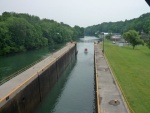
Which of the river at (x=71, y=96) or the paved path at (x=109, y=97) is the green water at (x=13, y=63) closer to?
the river at (x=71, y=96)

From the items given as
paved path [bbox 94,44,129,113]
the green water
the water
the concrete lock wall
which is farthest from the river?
paved path [bbox 94,44,129,113]

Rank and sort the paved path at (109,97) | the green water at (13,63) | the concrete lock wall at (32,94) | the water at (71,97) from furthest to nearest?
the green water at (13,63) → the water at (71,97) → the concrete lock wall at (32,94) → the paved path at (109,97)

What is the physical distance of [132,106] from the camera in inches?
783

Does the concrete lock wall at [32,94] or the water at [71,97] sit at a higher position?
the concrete lock wall at [32,94]

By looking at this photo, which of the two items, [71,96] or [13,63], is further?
[13,63]

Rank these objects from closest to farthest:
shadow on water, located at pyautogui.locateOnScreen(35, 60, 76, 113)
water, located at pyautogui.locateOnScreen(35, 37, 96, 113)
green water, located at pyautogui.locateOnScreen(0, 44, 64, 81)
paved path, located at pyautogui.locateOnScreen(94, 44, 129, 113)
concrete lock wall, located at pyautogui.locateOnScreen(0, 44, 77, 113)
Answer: paved path, located at pyautogui.locateOnScreen(94, 44, 129, 113) < concrete lock wall, located at pyautogui.locateOnScreen(0, 44, 77, 113) < water, located at pyautogui.locateOnScreen(35, 37, 96, 113) < shadow on water, located at pyautogui.locateOnScreen(35, 60, 76, 113) < green water, located at pyautogui.locateOnScreen(0, 44, 64, 81)

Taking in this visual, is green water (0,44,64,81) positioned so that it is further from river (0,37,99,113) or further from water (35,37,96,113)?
water (35,37,96,113)

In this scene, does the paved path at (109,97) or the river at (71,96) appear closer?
the paved path at (109,97)

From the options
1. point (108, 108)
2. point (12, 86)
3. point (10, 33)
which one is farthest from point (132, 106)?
point (10, 33)

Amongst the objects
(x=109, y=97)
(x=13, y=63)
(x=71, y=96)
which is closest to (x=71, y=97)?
(x=71, y=96)

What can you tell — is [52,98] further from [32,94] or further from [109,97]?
[109,97]

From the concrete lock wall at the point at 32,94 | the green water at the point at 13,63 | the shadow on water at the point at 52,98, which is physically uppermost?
the concrete lock wall at the point at 32,94

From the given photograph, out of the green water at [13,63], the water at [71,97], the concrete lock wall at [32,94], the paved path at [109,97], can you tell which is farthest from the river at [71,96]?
the paved path at [109,97]

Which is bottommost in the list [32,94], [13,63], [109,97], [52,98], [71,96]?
[52,98]
